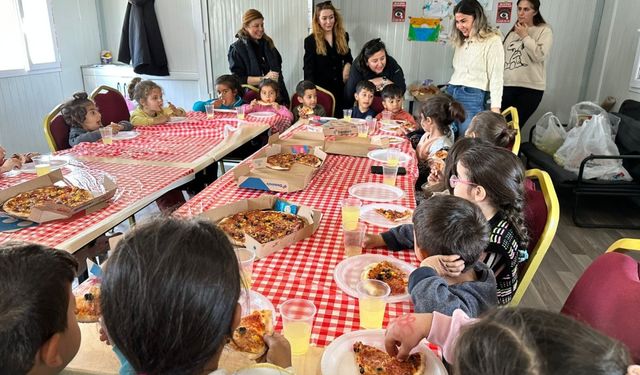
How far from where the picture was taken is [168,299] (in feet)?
2.58

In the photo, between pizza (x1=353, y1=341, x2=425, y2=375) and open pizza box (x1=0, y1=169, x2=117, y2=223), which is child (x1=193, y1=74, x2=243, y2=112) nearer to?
open pizza box (x1=0, y1=169, x2=117, y2=223)

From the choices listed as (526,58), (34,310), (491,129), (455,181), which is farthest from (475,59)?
(34,310)

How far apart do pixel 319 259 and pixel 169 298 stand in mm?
794

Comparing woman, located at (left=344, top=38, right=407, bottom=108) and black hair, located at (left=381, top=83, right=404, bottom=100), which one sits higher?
woman, located at (left=344, top=38, right=407, bottom=108)

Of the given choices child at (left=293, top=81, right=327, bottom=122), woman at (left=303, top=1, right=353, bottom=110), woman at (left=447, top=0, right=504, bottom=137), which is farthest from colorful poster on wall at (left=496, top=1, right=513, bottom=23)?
child at (left=293, top=81, right=327, bottom=122)

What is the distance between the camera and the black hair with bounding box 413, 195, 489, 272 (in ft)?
4.35

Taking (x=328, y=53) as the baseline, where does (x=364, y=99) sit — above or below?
below

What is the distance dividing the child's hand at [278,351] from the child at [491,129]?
1906 mm

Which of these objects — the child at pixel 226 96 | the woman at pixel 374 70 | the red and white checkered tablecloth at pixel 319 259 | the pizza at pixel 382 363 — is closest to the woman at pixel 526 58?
the woman at pixel 374 70

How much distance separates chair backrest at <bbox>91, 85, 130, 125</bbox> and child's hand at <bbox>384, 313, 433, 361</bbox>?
348 cm

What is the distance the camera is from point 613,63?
16.5 ft

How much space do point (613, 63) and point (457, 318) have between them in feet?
17.2

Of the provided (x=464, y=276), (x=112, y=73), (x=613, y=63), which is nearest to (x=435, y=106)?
(x=464, y=276)

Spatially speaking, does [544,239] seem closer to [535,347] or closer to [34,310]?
[535,347]
